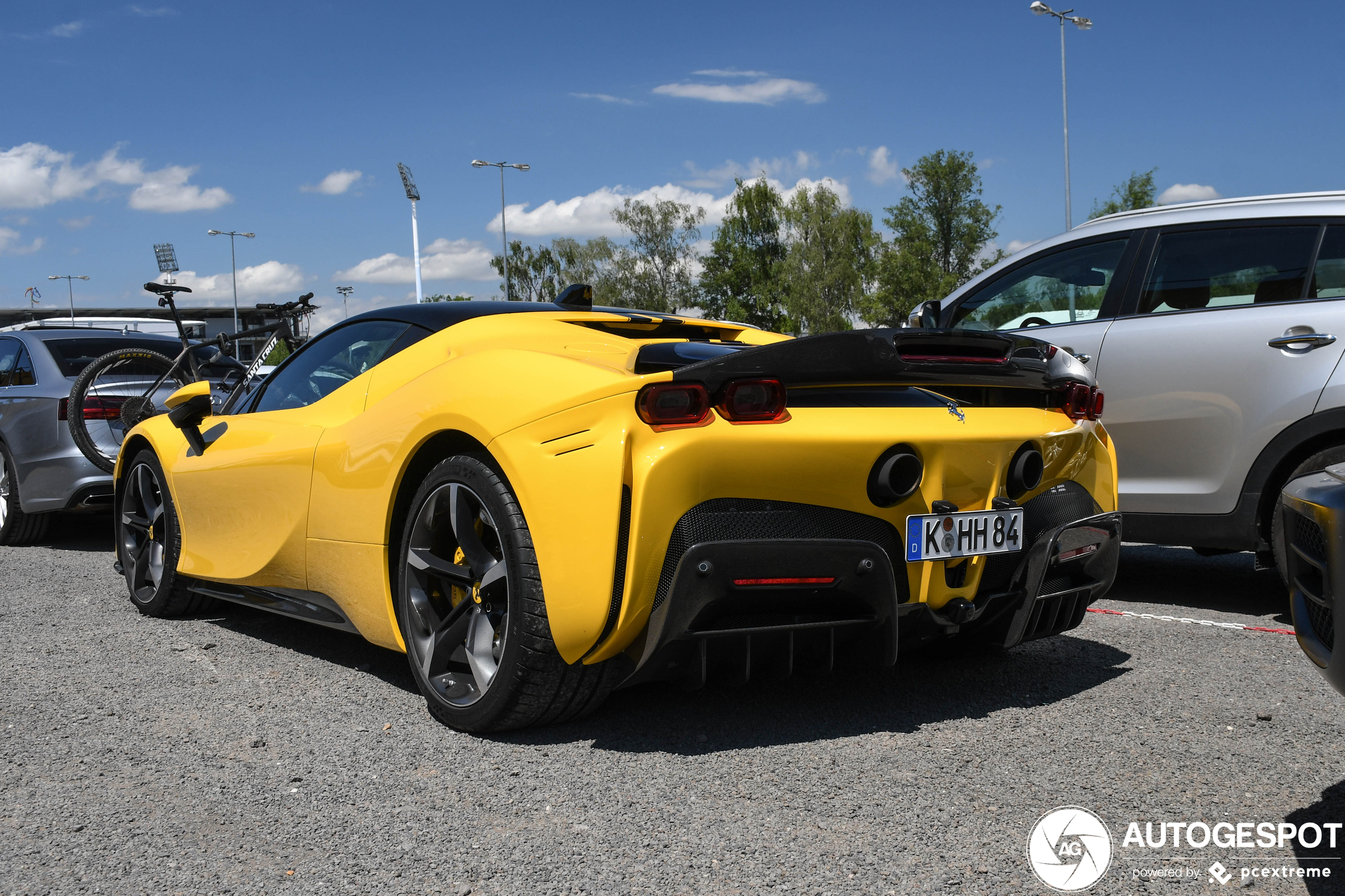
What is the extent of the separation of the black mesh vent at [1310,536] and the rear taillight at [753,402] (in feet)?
3.65

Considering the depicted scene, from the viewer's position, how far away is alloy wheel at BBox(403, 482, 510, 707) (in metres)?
2.92

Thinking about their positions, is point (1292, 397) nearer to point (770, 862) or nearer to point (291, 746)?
point (770, 862)

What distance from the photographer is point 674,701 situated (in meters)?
3.29

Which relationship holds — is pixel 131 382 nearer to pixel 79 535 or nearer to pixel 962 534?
pixel 79 535

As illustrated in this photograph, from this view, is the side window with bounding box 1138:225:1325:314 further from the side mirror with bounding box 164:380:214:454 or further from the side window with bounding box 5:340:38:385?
the side window with bounding box 5:340:38:385

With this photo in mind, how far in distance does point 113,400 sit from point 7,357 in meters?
1.32

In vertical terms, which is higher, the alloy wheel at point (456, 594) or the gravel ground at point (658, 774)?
the alloy wheel at point (456, 594)

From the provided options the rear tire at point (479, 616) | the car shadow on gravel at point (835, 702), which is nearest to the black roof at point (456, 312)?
the rear tire at point (479, 616)

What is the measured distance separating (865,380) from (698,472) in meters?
0.58

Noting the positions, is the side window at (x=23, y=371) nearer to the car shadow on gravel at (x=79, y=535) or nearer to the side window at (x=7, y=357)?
the side window at (x=7, y=357)

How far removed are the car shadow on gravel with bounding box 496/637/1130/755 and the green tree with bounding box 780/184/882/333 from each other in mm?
44812

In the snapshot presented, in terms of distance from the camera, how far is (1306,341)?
427cm

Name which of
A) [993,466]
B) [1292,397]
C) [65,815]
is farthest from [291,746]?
[1292,397]

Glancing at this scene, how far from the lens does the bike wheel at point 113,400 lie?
6.84 meters
